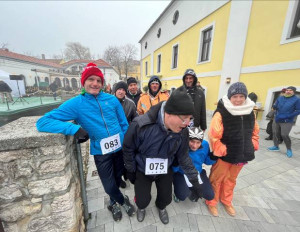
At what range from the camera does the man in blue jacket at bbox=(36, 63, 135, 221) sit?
1.41 metres

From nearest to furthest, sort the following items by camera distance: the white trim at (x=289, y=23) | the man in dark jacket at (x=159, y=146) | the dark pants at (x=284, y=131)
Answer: the man in dark jacket at (x=159, y=146) → the dark pants at (x=284, y=131) → the white trim at (x=289, y=23)

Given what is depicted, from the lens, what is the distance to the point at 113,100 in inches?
68.4

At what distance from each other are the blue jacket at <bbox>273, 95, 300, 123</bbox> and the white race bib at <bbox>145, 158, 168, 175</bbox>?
12.7ft

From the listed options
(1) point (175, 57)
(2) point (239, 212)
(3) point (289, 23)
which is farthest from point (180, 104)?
(1) point (175, 57)

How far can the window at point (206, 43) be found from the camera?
7.92 meters

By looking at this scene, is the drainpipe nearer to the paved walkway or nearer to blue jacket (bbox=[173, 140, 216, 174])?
the paved walkway

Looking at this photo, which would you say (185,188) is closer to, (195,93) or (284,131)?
(195,93)

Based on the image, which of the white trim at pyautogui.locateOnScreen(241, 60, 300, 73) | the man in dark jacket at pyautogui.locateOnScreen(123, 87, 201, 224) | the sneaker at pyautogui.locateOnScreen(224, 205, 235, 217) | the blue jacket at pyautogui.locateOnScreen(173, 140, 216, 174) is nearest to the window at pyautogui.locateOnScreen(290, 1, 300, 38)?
the white trim at pyautogui.locateOnScreen(241, 60, 300, 73)

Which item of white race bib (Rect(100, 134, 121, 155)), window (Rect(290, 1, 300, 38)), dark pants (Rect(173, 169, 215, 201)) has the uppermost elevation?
window (Rect(290, 1, 300, 38))

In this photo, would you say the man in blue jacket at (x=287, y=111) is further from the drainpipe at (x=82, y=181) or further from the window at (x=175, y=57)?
the window at (x=175, y=57)

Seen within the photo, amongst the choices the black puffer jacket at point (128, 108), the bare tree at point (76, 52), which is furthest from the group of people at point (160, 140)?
the bare tree at point (76, 52)

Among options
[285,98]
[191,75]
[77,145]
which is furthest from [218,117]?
[285,98]

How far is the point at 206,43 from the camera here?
8484mm

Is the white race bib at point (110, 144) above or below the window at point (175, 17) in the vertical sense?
below
